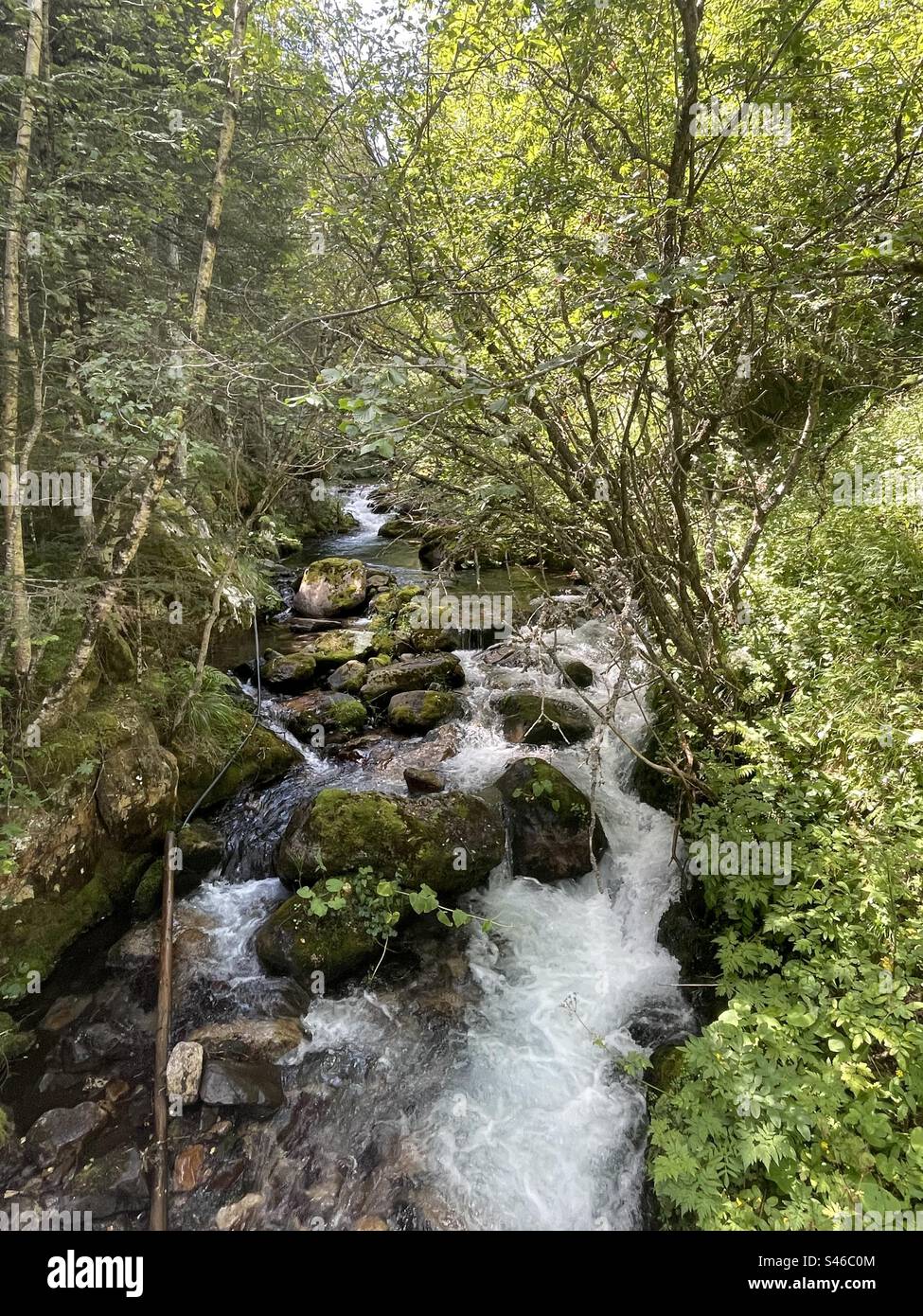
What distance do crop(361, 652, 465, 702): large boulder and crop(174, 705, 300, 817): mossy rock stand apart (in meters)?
1.88

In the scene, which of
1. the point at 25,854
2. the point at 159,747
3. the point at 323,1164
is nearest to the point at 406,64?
the point at 159,747

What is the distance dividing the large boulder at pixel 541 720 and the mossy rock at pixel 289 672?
3.60 meters

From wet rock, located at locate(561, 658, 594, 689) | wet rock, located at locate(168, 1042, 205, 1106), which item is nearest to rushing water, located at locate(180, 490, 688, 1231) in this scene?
wet rock, located at locate(168, 1042, 205, 1106)

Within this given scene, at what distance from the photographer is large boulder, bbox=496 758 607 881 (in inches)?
249

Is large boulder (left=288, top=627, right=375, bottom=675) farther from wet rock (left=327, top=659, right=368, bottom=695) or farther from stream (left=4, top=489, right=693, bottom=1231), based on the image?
stream (left=4, top=489, right=693, bottom=1231)

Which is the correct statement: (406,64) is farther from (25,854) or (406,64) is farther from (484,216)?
(25,854)

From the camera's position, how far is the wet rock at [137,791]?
5664mm

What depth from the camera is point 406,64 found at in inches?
171

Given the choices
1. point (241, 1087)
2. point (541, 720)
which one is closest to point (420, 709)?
point (541, 720)

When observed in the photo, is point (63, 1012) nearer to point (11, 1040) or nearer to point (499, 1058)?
point (11, 1040)

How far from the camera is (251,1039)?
15.4 feet

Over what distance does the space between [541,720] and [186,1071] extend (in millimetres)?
5647
